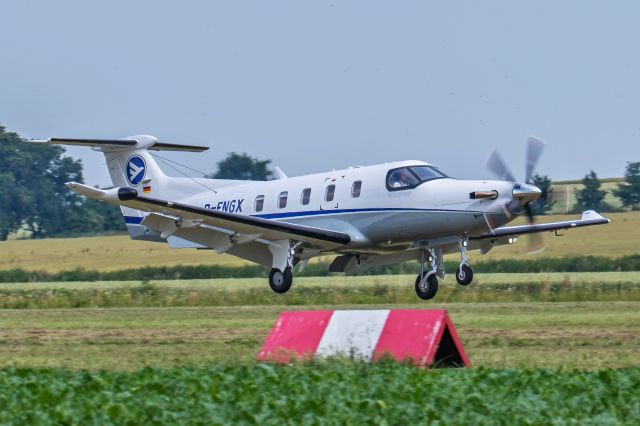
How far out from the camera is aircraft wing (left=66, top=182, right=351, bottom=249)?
26094 millimetres

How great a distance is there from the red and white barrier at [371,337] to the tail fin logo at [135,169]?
18.8 m

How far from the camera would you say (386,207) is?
1062 inches

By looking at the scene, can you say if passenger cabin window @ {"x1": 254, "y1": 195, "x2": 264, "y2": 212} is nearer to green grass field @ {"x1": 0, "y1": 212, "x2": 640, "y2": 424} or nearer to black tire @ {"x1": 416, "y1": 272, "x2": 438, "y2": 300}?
green grass field @ {"x1": 0, "y1": 212, "x2": 640, "y2": 424}

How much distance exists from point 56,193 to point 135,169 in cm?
6613

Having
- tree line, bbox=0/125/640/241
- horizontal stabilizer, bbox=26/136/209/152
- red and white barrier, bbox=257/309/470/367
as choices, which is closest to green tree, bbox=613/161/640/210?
tree line, bbox=0/125/640/241

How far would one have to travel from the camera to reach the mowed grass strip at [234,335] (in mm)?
14672

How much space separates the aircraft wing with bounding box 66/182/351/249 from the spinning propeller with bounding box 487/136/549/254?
3.91 m

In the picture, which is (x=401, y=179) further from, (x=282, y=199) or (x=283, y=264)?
(x=282, y=199)

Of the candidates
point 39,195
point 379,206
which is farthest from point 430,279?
point 39,195

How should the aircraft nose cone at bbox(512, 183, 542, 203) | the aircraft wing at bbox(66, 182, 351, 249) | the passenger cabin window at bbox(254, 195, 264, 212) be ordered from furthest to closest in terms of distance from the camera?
the passenger cabin window at bbox(254, 195, 264, 212)
the aircraft wing at bbox(66, 182, 351, 249)
the aircraft nose cone at bbox(512, 183, 542, 203)

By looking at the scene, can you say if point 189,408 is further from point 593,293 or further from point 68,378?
point 593,293

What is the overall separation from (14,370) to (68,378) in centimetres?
95

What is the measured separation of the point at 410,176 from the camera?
26953 millimetres

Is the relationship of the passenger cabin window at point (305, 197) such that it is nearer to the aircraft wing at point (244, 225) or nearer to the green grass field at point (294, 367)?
the aircraft wing at point (244, 225)
